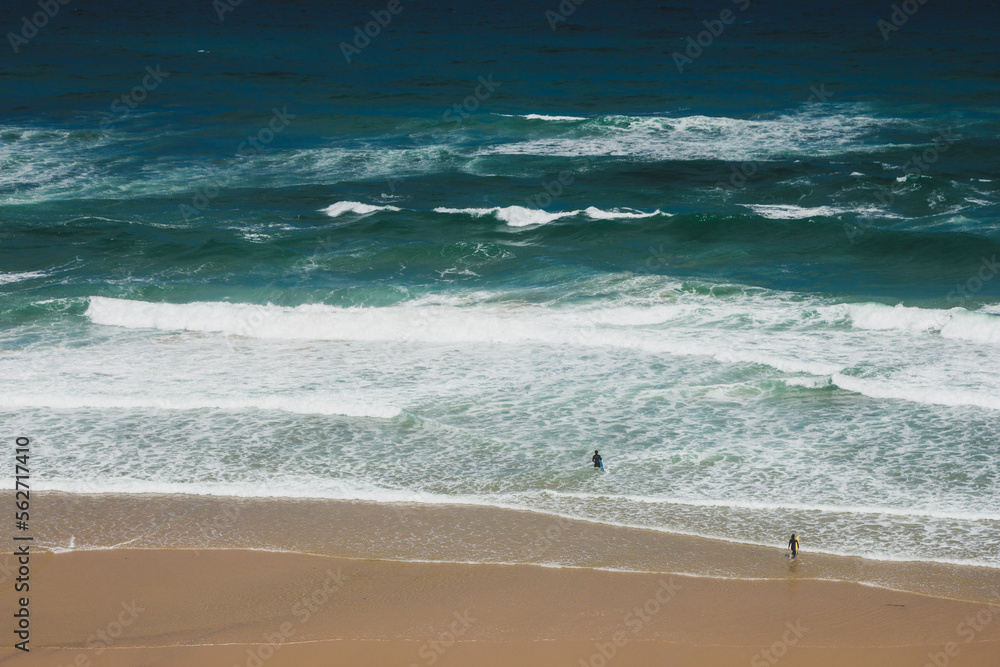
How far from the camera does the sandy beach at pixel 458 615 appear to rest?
1029 centimetres

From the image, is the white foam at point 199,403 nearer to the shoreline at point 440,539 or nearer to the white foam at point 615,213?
the shoreline at point 440,539

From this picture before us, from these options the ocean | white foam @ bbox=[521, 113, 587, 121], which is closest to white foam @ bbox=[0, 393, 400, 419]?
the ocean

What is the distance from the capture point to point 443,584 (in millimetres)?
11625

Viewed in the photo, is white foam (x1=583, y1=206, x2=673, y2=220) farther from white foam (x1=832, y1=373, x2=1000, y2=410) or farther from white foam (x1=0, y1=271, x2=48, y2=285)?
white foam (x1=0, y1=271, x2=48, y2=285)

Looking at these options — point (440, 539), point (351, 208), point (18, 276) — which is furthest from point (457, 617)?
point (351, 208)

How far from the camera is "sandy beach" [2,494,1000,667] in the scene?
33.8ft

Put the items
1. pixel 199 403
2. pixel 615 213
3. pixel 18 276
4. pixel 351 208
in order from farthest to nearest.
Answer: pixel 351 208 → pixel 615 213 → pixel 18 276 → pixel 199 403

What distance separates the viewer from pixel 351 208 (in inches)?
1140

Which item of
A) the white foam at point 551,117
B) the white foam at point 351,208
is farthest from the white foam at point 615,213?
the white foam at point 551,117

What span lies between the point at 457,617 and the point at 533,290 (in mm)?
12669

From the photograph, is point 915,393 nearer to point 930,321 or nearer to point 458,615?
point 930,321

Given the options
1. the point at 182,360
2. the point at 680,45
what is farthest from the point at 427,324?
the point at 680,45

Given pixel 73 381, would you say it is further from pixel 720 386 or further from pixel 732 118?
pixel 732 118

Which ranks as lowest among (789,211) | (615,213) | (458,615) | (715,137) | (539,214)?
(458,615)
